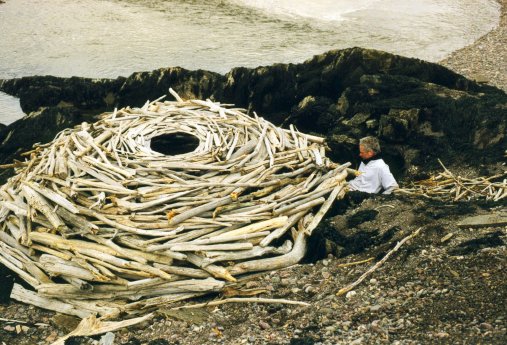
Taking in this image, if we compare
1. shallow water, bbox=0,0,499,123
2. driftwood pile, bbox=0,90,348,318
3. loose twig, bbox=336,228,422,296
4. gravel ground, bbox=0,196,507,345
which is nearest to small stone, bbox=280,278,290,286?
gravel ground, bbox=0,196,507,345

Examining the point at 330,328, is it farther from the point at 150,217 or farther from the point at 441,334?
the point at 150,217

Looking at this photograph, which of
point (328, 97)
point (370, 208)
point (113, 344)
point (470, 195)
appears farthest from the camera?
point (328, 97)

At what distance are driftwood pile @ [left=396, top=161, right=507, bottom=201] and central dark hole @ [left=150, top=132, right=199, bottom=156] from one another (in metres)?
2.23

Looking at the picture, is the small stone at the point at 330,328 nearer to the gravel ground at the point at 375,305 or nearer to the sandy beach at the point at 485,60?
the gravel ground at the point at 375,305

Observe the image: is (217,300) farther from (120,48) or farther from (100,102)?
(120,48)

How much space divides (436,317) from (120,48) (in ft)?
32.5

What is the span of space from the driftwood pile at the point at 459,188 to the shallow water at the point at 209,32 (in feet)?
18.7

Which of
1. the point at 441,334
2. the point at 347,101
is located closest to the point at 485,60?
the point at 347,101

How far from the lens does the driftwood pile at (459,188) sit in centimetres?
654

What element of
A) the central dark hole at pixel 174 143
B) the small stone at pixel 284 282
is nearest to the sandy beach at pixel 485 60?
the central dark hole at pixel 174 143

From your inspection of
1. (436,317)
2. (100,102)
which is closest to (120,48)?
(100,102)

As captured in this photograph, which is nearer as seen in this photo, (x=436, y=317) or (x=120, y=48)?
(x=436, y=317)

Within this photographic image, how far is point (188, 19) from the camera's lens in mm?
15062

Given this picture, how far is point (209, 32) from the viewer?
14141mm
